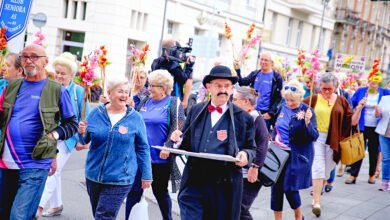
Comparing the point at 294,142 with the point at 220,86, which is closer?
the point at 220,86

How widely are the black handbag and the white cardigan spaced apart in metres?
4.40

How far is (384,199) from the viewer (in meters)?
9.66

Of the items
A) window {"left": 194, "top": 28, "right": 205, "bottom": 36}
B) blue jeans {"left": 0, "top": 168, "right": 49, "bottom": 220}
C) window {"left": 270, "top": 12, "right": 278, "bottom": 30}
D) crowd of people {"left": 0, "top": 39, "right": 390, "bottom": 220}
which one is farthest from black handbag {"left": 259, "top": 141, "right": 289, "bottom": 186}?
window {"left": 270, "top": 12, "right": 278, "bottom": 30}

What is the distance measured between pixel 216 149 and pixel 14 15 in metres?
4.42

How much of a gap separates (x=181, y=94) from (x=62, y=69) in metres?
2.65

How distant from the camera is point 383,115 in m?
10.7

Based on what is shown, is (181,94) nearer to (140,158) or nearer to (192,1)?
(140,158)

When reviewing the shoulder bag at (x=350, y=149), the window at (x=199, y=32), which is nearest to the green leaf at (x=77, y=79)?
the shoulder bag at (x=350, y=149)

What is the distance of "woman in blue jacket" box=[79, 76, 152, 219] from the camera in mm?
Answer: 5285

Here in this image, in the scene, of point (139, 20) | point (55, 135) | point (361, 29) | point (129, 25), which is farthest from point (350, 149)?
point (361, 29)

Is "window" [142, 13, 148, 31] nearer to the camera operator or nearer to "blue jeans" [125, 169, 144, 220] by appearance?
the camera operator

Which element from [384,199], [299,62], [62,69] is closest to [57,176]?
[62,69]

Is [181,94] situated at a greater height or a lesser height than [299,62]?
lesser

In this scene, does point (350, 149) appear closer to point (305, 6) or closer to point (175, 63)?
point (175, 63)
